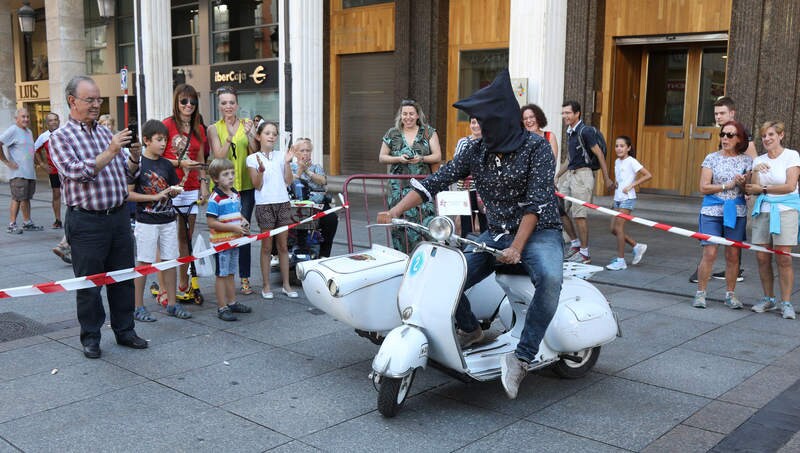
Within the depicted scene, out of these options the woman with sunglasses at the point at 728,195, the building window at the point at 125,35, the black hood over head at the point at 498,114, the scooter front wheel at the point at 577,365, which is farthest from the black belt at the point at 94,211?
the building window at the point at 125,35

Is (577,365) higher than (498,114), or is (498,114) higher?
(498,114)

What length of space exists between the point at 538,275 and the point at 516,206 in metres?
0.45

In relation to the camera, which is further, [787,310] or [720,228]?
[720,228]

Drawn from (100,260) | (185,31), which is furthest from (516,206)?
(185,31)

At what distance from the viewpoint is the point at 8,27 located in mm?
22750

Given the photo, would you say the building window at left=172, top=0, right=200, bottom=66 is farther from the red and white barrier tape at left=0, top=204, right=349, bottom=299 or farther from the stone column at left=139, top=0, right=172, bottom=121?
the red and white barrier tape at left=0, top=204, right=349, bottom=299

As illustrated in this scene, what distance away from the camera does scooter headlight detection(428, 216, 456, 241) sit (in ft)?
13.3

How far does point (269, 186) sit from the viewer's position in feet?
23.3

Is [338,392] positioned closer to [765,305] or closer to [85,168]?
[85,168]

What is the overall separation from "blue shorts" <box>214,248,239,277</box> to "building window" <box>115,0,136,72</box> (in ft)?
67.9

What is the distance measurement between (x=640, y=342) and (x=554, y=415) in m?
1.80

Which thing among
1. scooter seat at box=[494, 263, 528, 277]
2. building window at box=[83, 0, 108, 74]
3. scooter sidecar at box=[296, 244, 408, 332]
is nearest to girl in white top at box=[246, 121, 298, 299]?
scooter sidecar at box=[296, 244, 408, 332]

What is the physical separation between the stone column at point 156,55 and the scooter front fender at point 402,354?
44.2 ft

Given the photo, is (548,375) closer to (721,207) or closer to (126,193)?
(721,207)
